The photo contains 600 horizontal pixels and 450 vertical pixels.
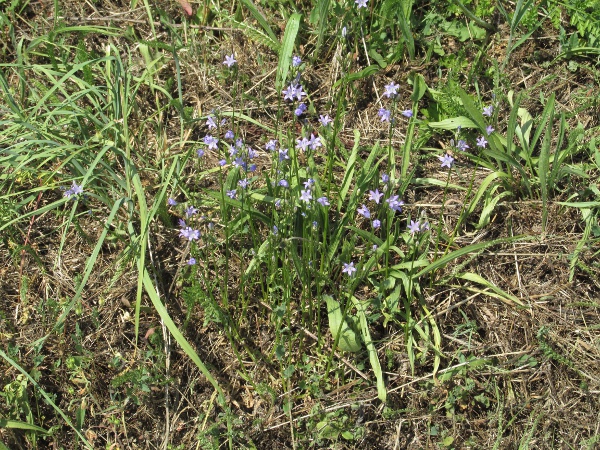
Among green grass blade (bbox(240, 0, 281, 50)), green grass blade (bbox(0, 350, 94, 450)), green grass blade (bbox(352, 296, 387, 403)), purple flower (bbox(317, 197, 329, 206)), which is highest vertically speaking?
green grass blade (bbox(240, 0, 281, 50))

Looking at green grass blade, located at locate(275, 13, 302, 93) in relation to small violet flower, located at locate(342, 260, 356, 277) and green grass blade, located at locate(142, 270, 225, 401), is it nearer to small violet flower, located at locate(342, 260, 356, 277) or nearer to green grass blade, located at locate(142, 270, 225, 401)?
small violet flower, located at locate(342, 260, 356, 277)

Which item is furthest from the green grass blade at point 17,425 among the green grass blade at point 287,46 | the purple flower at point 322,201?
the green grass blade at point 287,46

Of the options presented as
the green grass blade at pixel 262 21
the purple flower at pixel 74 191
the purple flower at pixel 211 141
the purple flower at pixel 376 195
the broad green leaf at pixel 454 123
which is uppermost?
the green grass blade at pixel 262 21

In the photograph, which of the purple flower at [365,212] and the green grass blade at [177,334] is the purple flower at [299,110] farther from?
the green grass blade at [177,334]

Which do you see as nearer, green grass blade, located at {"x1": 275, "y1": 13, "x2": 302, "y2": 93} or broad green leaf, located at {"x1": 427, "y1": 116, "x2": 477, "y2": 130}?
broad green leaf, located at {"x1": 427, "y1": 116, "x2": 477, "y2": 130}

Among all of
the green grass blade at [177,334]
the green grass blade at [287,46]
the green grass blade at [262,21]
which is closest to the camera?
the green grass blade at [177,334]

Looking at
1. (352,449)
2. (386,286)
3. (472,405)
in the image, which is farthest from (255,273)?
(472,405)

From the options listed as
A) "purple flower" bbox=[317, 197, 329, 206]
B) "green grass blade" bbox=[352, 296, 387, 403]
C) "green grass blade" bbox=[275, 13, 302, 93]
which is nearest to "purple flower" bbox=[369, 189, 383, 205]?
"purple flower" bbox=[317, 197, 329, 206]
